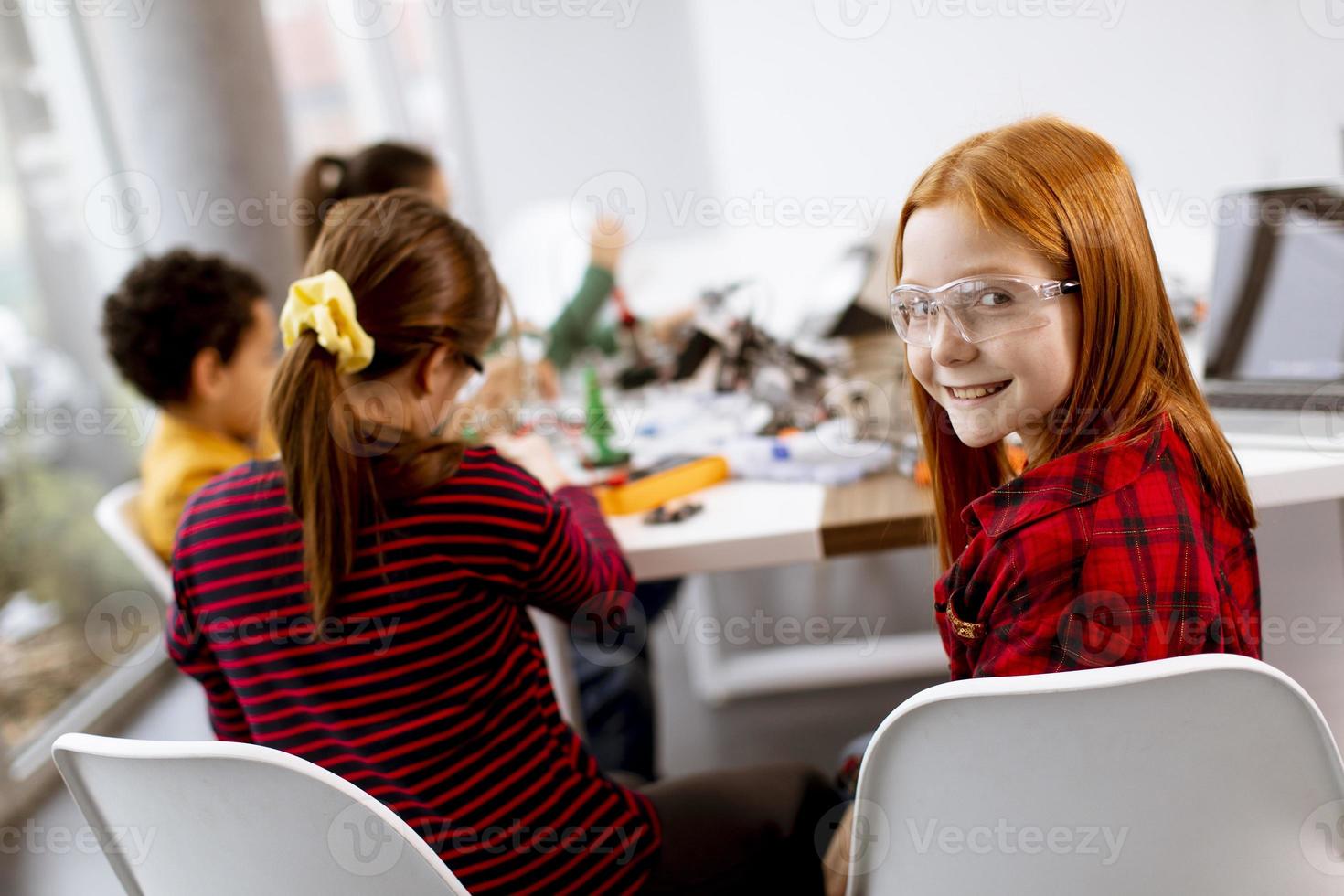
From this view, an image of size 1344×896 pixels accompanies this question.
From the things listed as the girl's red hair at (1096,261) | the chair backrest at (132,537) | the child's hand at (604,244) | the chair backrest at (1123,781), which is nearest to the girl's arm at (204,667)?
the chair backrest at (132,537)

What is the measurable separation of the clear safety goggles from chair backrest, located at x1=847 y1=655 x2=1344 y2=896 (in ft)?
1.19

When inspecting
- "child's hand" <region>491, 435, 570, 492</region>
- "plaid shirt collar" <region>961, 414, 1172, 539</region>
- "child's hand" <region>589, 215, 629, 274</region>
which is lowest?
"child's hand" <region>491, 435, 570, 492</region>

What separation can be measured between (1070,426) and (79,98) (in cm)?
297

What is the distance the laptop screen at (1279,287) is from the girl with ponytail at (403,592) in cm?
103

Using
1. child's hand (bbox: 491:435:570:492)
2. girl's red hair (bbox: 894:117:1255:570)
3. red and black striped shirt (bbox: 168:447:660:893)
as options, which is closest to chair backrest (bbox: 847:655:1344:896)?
girl's red hair (bbox: 894:117:1255:570)

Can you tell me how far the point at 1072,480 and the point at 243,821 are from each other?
2.40ft

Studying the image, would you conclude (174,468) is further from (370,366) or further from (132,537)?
(370,366)

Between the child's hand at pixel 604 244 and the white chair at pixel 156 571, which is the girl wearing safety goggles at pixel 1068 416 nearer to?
the white chair at pixel 156 571

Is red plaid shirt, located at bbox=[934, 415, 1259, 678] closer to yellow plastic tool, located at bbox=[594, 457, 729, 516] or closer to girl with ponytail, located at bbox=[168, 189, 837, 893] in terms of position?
girl with ponytail, located at bbox=[168, 189, 837, 893]

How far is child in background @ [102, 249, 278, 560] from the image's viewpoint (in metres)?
1.80

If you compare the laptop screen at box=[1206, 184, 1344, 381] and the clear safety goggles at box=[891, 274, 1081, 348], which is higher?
the clear safety goggles at box=[891, 274, 1081, 348]

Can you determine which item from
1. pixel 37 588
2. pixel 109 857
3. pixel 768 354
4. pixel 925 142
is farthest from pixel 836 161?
pixel 109 857

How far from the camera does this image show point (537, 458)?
4.95 feet

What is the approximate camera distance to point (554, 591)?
1219mm
